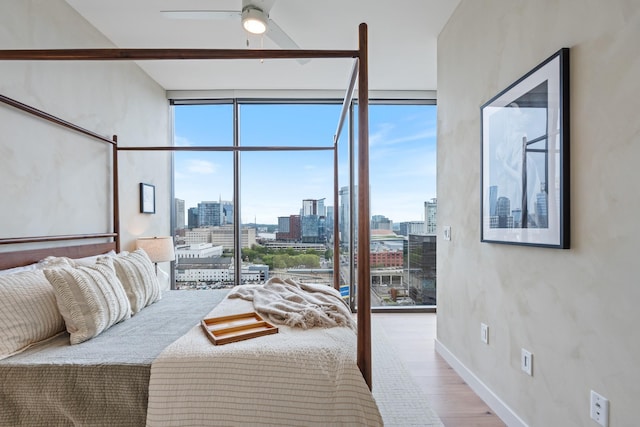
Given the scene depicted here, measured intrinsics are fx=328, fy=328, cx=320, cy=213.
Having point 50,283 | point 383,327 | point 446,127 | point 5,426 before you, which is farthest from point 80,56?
point 383,327

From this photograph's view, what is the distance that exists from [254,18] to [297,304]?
1.89 m

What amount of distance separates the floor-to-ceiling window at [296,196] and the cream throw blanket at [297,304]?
5.34 ft

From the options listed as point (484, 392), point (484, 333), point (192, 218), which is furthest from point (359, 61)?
point (192, 218)

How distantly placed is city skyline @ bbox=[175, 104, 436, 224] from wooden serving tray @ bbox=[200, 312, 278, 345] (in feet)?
7.80

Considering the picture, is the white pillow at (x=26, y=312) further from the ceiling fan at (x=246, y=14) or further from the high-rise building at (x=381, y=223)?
the high-rise building at (x=381, y=223)

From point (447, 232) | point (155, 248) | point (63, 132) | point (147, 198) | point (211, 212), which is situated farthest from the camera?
point (211, 212)

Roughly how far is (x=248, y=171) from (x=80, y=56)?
107 inches

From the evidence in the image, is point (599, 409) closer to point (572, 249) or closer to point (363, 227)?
point (572, 249)

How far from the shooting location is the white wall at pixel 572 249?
3.85ft

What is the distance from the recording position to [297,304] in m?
1.97

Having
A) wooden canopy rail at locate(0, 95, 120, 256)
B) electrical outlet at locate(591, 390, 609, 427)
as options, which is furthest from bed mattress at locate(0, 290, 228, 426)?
electrical outlet at locate(591, 390, 609, 427)

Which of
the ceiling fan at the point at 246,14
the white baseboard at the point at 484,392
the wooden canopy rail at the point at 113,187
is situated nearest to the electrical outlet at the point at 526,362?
the white baseboard at the point at 484,392

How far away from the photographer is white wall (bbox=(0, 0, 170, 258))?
1978 millimetres

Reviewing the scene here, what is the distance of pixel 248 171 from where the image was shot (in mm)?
4105
